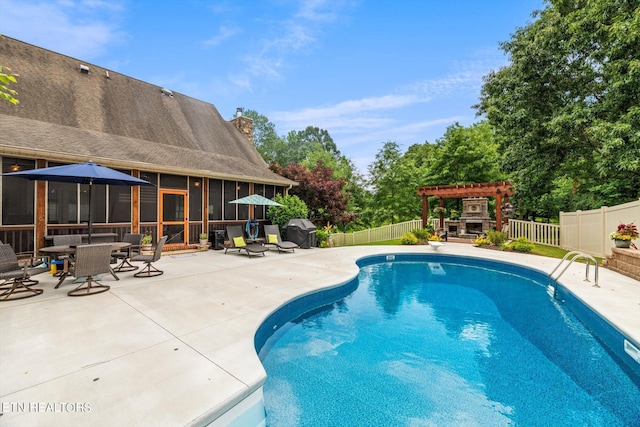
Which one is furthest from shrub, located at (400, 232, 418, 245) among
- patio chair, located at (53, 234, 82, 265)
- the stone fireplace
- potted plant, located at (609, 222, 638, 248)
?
patio chair, located at (53, 234, 82, 265)

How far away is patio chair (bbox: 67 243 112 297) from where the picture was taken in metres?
4.84

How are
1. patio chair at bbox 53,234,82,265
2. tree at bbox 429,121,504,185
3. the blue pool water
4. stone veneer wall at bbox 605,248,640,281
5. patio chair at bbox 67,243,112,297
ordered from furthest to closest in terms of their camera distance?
1. tree at bbox 429,121,504,185
2. stone veneer wall at bbox 605,248,640,281
3. patio chair at bbox 53,234,82,265
4. patio chair at bbox 67,243,112,297
5. the blue pool water

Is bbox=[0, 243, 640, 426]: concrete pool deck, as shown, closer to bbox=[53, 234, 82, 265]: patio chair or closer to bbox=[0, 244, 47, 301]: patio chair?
bbox=[0, 244, 47, 301]: patio chair

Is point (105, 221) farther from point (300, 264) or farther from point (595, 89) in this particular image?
point (595, 89)

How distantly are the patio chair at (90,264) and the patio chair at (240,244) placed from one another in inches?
169

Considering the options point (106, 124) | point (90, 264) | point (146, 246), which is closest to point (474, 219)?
point (146, 246)

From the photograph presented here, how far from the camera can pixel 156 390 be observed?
2363 mm

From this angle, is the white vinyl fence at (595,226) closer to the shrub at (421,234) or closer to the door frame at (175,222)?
the shrub at (421,234)

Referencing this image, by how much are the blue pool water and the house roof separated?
7.50m

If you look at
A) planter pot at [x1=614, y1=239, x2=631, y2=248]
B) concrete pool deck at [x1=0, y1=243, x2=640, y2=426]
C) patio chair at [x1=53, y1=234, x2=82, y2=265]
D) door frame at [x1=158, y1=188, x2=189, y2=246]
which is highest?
door frame at [x1=158, y1=188, x2=189, y2=246]

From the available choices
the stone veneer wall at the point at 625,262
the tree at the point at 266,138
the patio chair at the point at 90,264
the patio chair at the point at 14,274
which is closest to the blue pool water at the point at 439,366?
the stone veneer wall at the point at 625,262

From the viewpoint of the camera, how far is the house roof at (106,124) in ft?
25.6

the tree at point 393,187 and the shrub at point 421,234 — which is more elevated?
the tree at point 393,187

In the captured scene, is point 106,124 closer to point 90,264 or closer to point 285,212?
point 285,212
